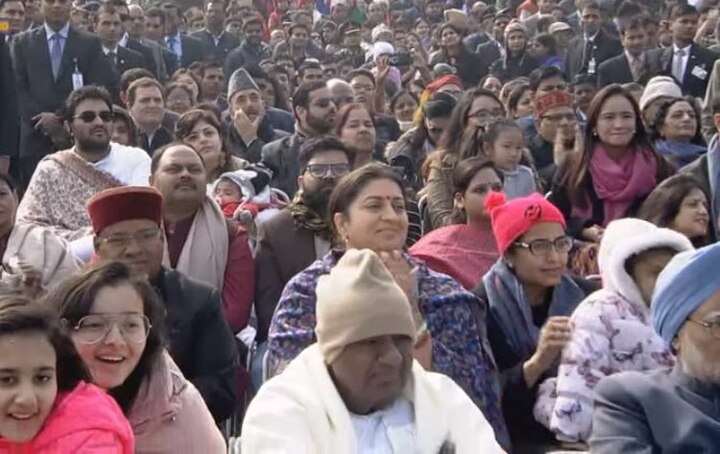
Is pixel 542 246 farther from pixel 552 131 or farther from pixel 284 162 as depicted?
pixel 284 162

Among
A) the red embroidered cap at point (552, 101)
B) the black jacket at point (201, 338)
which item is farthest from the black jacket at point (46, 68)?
the black jacket at point (201, 338)

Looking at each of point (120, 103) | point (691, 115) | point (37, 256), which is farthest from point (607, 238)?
point (120, 103)

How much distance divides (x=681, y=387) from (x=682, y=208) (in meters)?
2.31

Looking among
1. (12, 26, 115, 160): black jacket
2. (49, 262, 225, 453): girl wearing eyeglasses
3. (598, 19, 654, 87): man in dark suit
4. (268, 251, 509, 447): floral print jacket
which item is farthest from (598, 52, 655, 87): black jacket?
(49, 262, 225, 453): girl wearing eyeglasses

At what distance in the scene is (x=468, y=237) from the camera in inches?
232

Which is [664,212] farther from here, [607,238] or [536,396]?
[536,396]

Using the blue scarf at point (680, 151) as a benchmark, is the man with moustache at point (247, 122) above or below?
above

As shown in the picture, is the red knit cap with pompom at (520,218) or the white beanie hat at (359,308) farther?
the red knit cap with pompom at (520,218)

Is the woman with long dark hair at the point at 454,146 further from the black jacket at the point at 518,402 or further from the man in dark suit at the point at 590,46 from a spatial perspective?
the man in dark suit at the point at 590,46

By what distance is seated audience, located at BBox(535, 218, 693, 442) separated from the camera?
431cm

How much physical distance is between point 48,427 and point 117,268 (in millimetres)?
788

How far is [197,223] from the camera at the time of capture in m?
5.77

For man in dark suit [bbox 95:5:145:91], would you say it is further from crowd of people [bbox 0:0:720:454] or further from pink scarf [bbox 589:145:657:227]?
pink scarf [bbox 589:145:657:227]

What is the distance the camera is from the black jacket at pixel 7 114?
28.2ft
